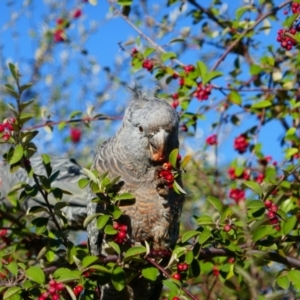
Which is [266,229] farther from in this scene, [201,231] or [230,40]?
[230,40]

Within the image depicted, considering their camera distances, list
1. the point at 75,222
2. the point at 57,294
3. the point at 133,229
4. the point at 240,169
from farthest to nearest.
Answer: the point at 75,222, the point at 240,169, the point at 133,229, the point at 57,294

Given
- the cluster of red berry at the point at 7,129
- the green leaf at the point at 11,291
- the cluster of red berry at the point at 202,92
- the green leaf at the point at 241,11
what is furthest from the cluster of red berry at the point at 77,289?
the green leaf at the point at 241,11

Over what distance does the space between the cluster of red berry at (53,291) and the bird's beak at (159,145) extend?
0.63m

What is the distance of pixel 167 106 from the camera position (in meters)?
2.22

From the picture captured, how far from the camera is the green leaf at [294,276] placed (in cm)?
182

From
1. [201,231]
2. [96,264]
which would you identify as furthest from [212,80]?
[96,264]

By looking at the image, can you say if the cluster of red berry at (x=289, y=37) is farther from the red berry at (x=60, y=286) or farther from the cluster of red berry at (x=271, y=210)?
the red berry at (x=60, y=286)

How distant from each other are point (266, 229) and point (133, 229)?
71 cm

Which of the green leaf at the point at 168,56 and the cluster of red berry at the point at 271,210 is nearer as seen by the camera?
the cluster of red berry at the point at 271,210

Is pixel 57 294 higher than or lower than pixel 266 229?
lower

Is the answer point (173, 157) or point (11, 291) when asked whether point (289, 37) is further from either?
point (11, 291)

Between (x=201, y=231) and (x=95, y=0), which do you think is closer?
(x=201, y=231)

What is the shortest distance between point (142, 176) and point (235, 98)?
666mm

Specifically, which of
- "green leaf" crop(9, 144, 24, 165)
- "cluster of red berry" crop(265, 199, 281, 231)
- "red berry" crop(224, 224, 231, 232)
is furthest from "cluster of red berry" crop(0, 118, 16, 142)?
"cluster of red berry" crop(265, 199, 281, 231)
